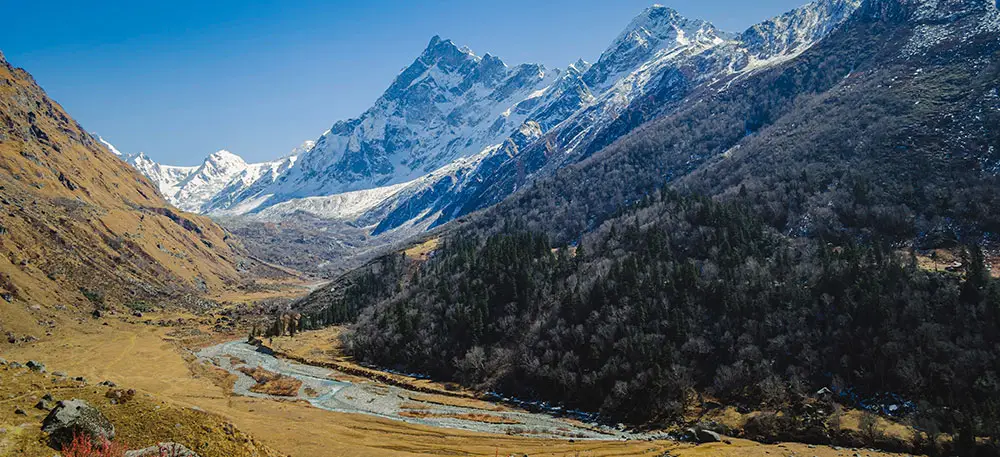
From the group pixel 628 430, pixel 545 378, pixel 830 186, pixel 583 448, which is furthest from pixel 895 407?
pixel 830 186

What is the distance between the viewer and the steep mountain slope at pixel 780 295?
229ft

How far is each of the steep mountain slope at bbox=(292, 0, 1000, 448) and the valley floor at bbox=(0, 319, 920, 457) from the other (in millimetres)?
15836

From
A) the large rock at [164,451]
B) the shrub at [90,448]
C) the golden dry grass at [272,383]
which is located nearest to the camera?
the shrub at [90,448]

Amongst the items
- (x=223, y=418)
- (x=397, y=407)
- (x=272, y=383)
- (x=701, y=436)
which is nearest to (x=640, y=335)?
(x=701, y=436)

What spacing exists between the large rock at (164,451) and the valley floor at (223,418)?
1474mm

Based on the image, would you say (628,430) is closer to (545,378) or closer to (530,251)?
(545,378)

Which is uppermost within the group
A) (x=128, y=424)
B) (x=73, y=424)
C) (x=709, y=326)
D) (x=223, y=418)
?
(x=709, y=326)

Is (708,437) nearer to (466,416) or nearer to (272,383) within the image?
(466,416)

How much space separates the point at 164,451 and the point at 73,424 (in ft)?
14.5

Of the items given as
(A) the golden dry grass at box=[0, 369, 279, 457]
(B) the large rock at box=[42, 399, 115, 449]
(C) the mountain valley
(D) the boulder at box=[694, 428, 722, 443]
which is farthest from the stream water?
(B) the large rock at box=[42, 399, 115, 449]

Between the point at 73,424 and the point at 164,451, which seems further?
the point at 164,451

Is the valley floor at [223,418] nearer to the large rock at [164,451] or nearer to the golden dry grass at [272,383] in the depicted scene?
the large rock at [164,451]

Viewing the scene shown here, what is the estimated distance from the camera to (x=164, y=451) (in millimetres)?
25703

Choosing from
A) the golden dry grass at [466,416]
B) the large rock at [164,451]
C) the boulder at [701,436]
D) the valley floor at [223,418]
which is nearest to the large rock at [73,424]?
the valley floor at [223,418]
